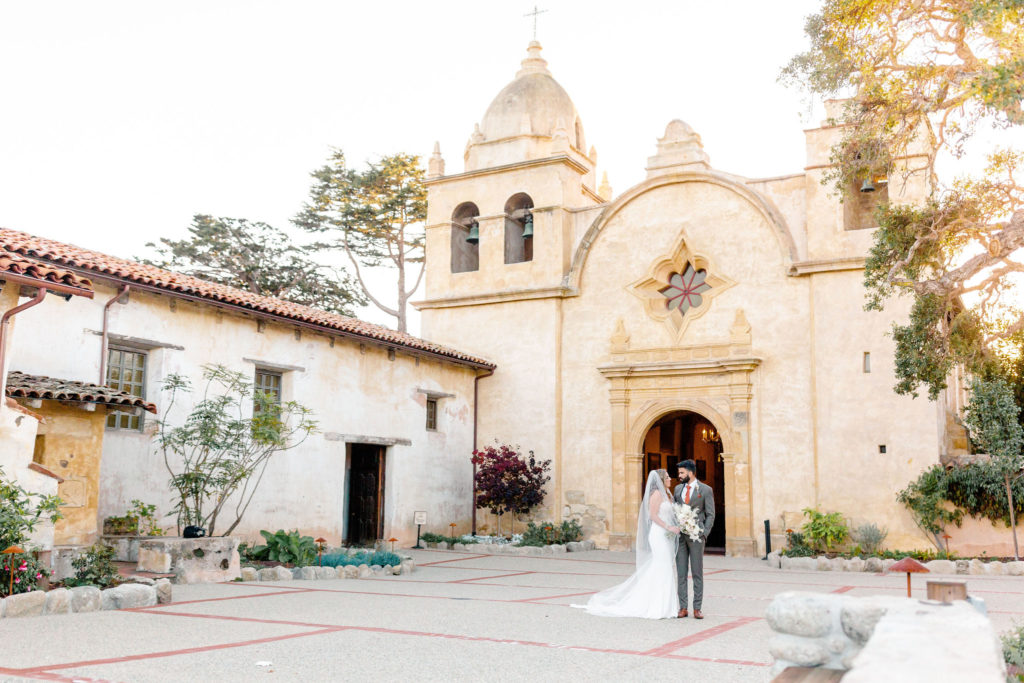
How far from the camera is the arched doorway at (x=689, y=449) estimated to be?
72.4ft

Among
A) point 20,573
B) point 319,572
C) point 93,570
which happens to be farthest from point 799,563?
point 20,573

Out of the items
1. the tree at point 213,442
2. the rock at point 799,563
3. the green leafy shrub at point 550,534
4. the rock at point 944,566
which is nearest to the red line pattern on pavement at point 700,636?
the rock at point 944,566

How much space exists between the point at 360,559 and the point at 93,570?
14.8 feet

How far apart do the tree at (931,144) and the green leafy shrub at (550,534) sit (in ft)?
27.8

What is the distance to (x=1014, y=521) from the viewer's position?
15422 millimetres

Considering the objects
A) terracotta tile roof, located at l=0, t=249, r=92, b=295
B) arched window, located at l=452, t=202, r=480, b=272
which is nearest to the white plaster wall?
terracotta tile roof, located at l=0, t=249, r=92, b=295

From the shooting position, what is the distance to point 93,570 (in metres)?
9.69

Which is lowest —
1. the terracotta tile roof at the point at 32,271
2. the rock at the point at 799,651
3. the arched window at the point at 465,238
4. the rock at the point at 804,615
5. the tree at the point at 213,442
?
the rock at the point at 799,651

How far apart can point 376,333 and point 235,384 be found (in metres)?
4.30

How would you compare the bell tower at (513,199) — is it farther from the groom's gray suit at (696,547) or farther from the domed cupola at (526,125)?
the groom's gray suit at (696,547)

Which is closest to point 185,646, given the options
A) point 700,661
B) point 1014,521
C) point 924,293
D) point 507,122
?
point 700,661

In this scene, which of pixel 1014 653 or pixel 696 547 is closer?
pixel 1014 653

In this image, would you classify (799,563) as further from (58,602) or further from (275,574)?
(58,602)

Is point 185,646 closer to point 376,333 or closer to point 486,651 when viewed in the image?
point 486,651
